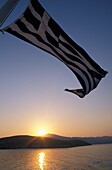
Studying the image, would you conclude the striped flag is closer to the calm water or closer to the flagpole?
the flagpole

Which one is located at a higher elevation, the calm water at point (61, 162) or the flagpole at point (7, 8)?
the flagpole at point (7, 8)

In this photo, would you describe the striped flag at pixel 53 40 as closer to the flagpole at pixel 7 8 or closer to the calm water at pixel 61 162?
the flagpole at pixel 7 8

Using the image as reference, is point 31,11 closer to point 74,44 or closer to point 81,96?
point 74,44

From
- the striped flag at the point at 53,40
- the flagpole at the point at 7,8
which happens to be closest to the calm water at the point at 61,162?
the striped flag at the point at 53,40

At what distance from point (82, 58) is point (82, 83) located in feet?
4.15

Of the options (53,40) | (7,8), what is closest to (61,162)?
(53,40)

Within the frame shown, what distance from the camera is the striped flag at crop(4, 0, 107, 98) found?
7703mm

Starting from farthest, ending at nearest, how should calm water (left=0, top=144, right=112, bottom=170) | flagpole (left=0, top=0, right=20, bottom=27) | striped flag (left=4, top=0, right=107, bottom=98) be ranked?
calm water (left=0, top=144, right=112, bottom=170)
striped flag (left=4, top=0, right=107, bottom=98)
flagpole (left=0, top=0, right=20, bottom=27)

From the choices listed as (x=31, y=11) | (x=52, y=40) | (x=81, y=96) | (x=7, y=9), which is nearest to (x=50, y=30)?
(x=52, y=40)

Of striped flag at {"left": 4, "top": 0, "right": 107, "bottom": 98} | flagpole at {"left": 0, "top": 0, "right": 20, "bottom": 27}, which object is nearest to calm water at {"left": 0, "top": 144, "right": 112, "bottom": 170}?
striped flag at {"left": 4, "top": 0, "right": 107, "bottom": 98}

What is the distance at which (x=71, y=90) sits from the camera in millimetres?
10734

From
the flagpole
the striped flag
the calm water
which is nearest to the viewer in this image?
the flagpole

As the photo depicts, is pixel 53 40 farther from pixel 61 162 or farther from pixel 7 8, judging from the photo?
pixel 61 162

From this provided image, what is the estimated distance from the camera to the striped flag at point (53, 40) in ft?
25.3
